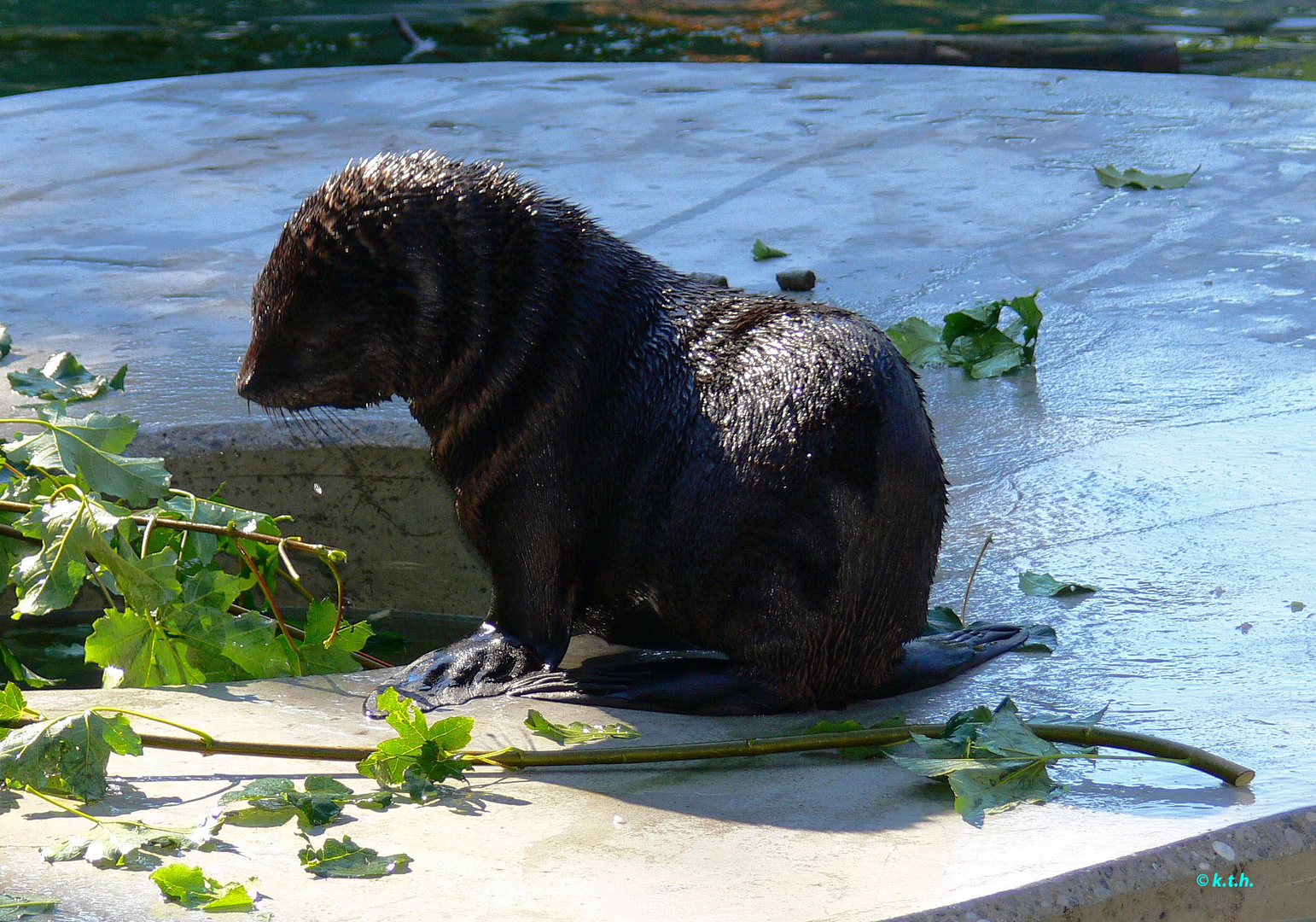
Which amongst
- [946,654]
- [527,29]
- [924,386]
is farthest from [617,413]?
[527,29]

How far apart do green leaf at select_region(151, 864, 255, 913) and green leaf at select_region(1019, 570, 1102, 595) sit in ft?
5.94

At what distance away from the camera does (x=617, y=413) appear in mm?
2727

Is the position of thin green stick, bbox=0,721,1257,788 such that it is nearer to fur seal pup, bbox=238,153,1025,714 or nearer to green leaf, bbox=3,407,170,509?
fur seal pup, bbox=238,153,1025,714

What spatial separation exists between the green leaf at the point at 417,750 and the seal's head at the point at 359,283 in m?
0.69

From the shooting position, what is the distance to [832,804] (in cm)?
221

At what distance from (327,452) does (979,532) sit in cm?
179

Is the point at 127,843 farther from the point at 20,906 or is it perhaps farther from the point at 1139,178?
the point at 1139,178

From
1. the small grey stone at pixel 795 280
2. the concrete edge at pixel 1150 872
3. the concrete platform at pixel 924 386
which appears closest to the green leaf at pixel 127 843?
the concrete platform at pixel 924 386

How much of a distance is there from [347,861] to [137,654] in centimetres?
113

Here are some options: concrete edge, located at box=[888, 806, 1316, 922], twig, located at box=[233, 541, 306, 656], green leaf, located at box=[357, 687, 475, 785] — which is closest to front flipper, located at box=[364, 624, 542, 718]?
twig, located at box=[233, 541, 306, 656]

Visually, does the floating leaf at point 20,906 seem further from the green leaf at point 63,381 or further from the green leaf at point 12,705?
the green leaf at point 63,381

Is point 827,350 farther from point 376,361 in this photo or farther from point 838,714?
point 376,361

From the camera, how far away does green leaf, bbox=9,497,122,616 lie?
269 centimetres

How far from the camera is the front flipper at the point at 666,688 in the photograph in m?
2.65
